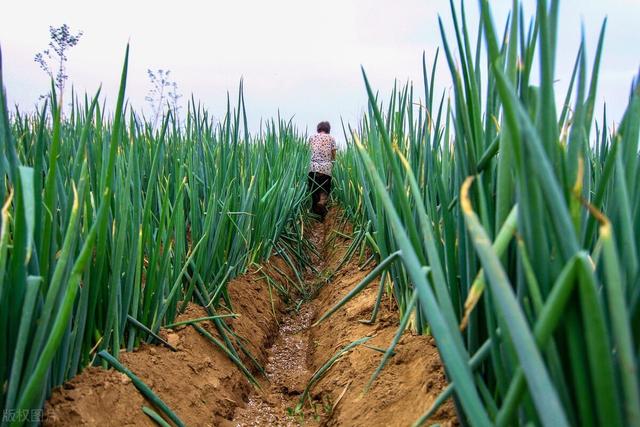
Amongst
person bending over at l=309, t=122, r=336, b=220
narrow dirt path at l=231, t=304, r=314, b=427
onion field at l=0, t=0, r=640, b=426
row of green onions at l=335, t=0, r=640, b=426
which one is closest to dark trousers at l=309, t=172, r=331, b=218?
person bending over at l=309, t=122, r=336, b=220

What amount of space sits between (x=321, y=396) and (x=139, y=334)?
2.38 feet

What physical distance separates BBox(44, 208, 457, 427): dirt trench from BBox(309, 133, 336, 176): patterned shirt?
3.42 m

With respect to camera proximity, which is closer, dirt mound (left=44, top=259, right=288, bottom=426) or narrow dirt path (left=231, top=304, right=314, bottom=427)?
dirt mound (left=44, top=259, right=288, bottom=426)

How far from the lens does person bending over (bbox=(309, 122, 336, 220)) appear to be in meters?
6.49

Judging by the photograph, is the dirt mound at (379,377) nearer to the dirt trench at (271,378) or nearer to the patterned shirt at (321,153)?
the dirt trench at (271,378)

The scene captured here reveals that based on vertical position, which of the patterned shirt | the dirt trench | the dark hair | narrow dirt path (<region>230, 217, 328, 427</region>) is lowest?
narrow dirt path (<region>230, 217, 328, 427</region>)

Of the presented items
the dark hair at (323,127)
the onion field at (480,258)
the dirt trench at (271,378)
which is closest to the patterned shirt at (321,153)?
the dark hair at (323,127)

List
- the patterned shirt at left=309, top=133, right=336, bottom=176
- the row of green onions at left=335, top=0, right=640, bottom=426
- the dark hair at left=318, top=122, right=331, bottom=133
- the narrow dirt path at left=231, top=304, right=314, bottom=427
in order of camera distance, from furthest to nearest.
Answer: the dark hair at left=318, top=122, right=331, bottom=133 → the patterned shirt at left=309, top=133, right=336, bottom=176 → the narrow dirt path at left=231, top=304, right=314, bottom=427 → the row of green onions at left=335, top=0, right=640, bottom=426

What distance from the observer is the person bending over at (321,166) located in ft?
21.3

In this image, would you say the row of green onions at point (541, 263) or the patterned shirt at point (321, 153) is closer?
the row of green onions at point (541, 263)

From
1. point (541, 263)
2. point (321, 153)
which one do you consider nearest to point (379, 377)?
point (541, 263)

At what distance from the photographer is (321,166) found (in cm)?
649

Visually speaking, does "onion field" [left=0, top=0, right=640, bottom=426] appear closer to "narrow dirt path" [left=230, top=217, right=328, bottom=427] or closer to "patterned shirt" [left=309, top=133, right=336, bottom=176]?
"narrow dirt path" [left=230, top=217, right=328, bottom=427]

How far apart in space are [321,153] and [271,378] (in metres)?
4.41
